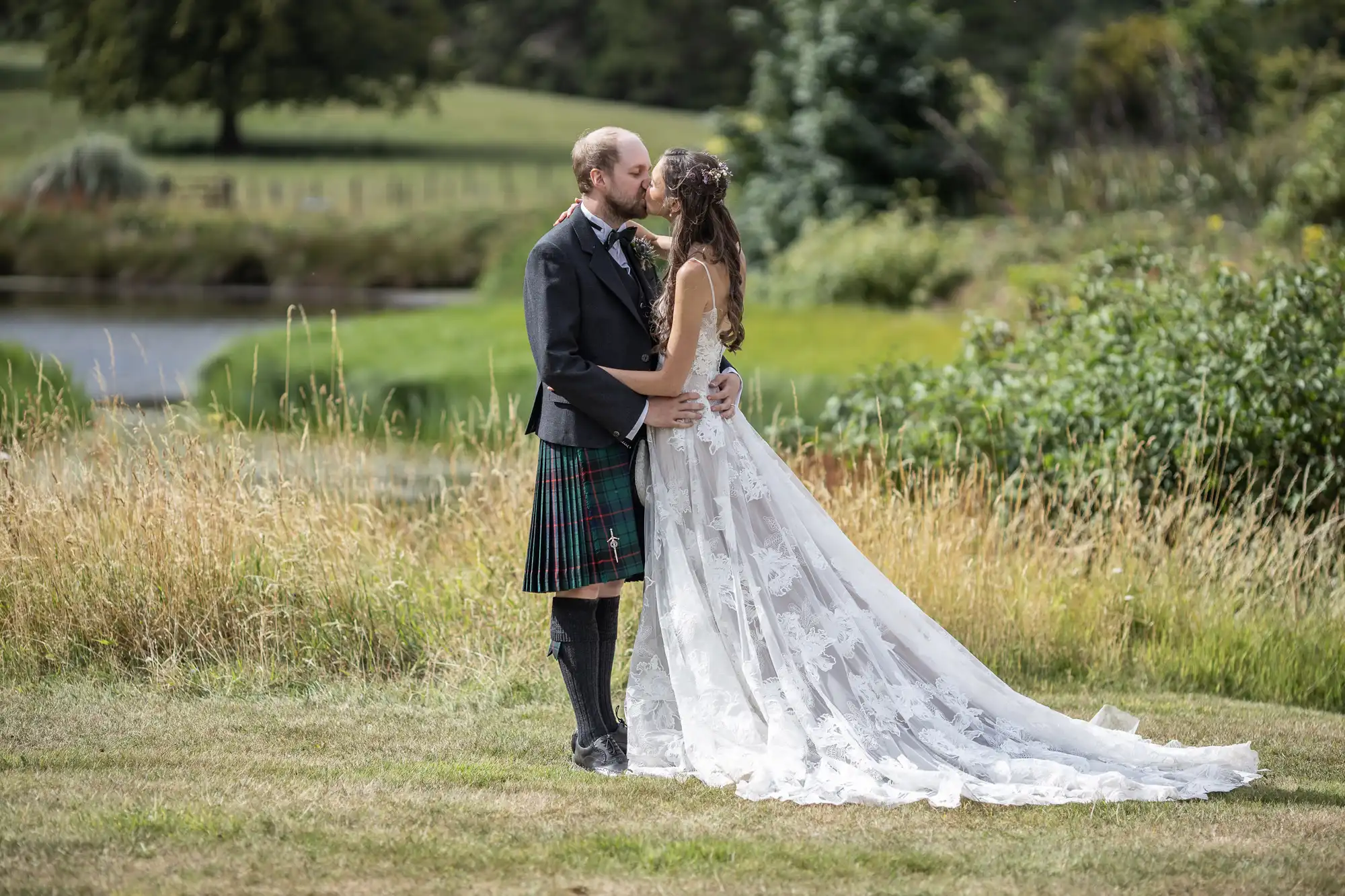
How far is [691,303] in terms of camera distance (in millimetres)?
3975

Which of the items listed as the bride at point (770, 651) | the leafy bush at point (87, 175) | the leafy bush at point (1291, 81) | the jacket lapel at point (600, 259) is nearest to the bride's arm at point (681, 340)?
the bride at point (770, 651)

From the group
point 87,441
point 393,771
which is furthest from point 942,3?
point 393,771

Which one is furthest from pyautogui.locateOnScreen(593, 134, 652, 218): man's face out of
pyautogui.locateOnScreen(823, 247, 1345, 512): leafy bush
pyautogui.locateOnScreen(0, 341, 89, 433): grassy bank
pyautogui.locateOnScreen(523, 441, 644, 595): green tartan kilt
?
pyautogui.locateOnScreen(823, 247, 1345, 512): leafy bush

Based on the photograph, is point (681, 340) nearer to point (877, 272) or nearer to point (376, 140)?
point (877, 272)

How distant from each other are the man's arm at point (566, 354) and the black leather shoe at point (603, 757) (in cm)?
88

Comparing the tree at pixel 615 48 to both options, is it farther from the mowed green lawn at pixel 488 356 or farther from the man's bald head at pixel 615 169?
the man's bald head at pixel 615 169

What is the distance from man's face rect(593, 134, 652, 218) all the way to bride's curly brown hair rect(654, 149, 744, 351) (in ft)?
0.24

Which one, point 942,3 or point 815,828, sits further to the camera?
point 942,3

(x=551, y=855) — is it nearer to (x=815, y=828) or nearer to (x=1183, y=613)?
(x=815, y=828)

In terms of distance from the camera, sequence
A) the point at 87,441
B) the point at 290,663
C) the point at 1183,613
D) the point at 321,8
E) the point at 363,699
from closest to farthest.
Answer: the point at 363,699, the point at 290,663, the point at 1183,613, the point at 87,441, the point at 321,8

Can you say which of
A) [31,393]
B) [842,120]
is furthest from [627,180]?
[842,120]

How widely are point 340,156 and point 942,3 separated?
1749 centimetres

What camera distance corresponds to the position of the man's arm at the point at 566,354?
12.8 feet

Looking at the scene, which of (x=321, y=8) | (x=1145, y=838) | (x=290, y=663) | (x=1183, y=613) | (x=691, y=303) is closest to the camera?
(x=1145, y=838)
